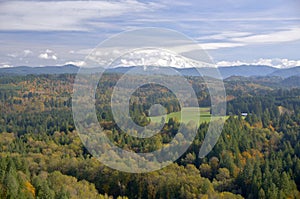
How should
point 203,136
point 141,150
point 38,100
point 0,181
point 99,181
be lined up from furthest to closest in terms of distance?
point 38,100 < point 203,136 < point 141,150 < point 99,181 < point 0,181

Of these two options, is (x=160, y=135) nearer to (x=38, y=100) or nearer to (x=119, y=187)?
(x=119, y=187)

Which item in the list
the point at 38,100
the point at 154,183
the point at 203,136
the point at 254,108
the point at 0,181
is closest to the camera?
the point at 0,181

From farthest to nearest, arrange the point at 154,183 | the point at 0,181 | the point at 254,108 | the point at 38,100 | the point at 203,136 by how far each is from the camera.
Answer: the point at 38,100
the point at 254,108
the point at 203,136
the point at 154,183
the point at 0,181

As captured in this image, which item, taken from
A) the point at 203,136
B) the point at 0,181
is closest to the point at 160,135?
the point at 203,136

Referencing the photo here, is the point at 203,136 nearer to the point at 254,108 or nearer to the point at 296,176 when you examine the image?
the point at 296,176

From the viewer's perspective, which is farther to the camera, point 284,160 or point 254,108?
point 254,108

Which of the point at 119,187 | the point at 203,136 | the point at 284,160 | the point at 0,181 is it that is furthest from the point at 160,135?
the point at 0,181

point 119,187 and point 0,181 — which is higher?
point 0,181

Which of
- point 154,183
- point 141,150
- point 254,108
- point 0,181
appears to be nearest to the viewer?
point 0,181

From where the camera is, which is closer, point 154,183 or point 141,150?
point 154,183
